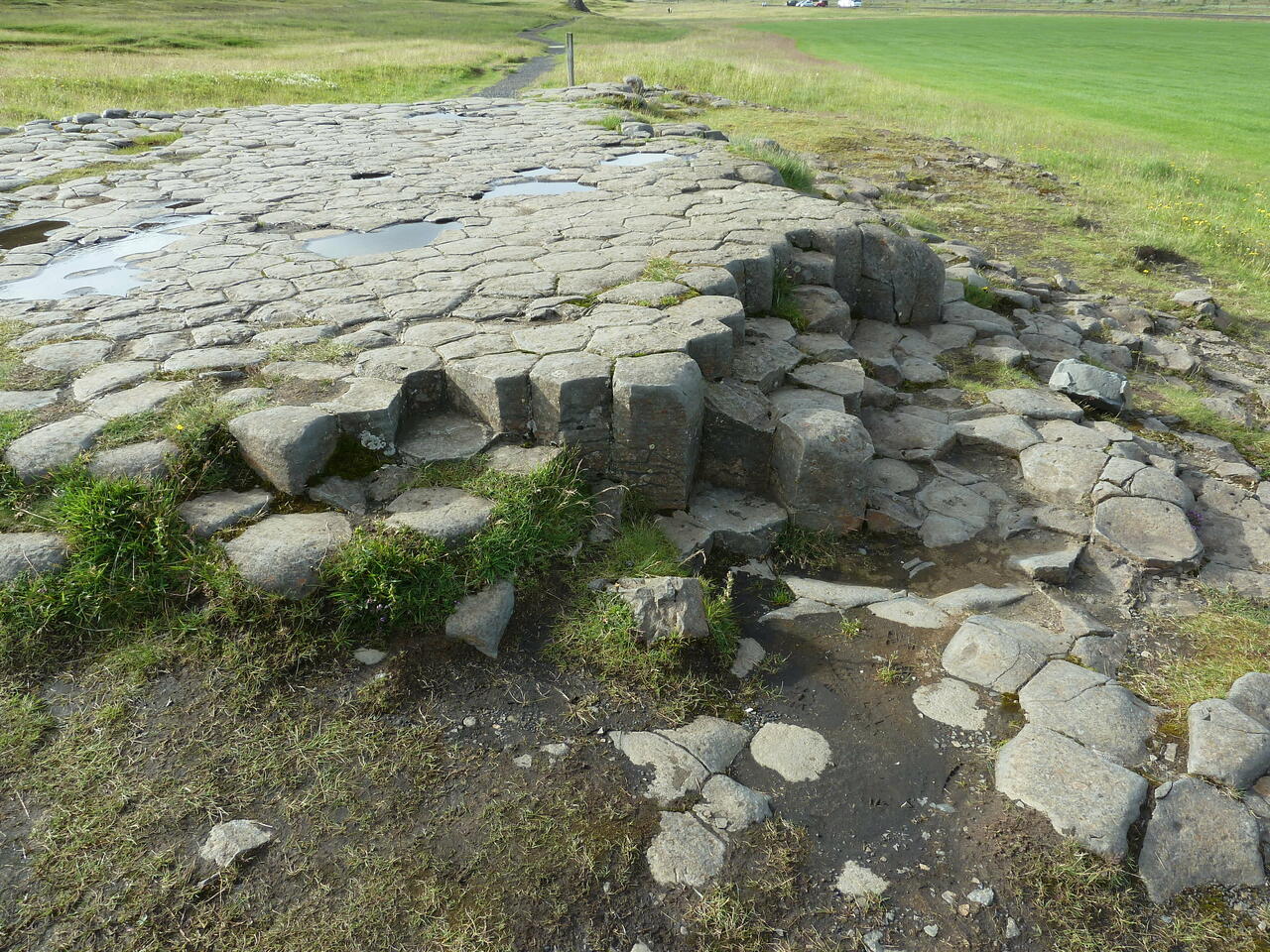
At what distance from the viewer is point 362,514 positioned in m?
3.53

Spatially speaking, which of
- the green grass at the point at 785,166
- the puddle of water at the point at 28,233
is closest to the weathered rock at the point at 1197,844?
the green grass at the point at 785,166

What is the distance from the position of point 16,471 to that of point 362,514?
1.44 meters

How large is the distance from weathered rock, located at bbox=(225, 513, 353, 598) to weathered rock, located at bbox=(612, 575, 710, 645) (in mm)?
1167

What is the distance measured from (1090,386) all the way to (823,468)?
8.93 ft

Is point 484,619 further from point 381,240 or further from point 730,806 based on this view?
point 381,240

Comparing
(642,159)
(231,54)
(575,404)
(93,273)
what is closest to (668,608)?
(575,404)

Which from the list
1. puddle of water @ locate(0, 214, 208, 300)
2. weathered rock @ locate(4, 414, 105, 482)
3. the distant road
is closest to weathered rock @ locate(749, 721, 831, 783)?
weathered rock @ locate(4, 414, 105, 482)

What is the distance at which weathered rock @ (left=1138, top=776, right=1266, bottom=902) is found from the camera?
2480 mm

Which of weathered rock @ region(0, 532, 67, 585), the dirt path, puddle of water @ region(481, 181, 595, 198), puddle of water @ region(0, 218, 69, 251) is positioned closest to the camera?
weathered rock @ region(0, 532, 67, 585)

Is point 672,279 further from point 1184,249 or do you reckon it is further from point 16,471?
point 1184,249

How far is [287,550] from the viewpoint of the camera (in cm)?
323

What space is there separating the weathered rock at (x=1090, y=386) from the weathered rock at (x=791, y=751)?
378 cm

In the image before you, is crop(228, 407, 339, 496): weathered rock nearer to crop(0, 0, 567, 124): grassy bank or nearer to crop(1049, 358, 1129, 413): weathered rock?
crop(1049, 358, 1129, 413): weathered rock

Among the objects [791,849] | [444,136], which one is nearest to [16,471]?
[791,849]
